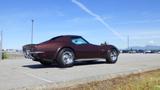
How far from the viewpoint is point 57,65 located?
1450cm

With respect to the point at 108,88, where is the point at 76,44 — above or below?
above

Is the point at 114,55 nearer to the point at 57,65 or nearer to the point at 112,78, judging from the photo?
the point at 57,65

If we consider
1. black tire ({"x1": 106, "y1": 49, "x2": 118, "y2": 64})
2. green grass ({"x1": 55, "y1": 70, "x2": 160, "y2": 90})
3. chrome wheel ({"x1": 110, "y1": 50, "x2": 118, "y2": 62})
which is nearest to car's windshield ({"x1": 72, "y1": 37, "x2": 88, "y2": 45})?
A: black tire ({"x1": 106, "y1": 49, "x2": 118, "y2": 64})

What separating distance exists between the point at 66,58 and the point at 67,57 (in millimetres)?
63

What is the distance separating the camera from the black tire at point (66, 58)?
44.9ft

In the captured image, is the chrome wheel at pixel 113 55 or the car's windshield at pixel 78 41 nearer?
the car's windshield at pixel 78 41

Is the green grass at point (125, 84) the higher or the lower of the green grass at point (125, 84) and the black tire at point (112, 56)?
the lower

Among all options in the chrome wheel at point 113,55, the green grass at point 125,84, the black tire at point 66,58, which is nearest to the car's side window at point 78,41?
the black tire at point 66,58

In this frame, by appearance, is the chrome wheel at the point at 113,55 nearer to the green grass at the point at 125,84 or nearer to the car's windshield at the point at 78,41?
the car's windshield at the point at 78,41

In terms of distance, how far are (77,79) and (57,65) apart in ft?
12.4

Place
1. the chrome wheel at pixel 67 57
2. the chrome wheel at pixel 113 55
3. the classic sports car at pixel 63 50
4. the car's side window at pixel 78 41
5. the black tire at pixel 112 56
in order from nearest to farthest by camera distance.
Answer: the classic sports car at pixel 63 50, the chrome wheel at pixel 67 57, the car's side window at pixel 78 41, the black tire at pixel 112 56, the chrome wheel at pixel 113 55

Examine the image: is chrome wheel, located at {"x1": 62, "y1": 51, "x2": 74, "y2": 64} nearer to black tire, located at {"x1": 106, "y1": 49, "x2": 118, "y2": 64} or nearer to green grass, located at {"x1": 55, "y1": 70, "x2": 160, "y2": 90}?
black tire, located at {"x1": 106, "y1": 49, "x2": 118, "y2": 64}

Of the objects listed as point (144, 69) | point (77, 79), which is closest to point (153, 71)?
point (144, 69)

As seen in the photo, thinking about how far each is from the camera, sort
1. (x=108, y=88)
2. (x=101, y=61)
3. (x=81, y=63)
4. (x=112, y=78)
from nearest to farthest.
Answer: (x=108, y=88) → (x=112, y=78) → (x=81, y=63) → (x=101, y=61)
